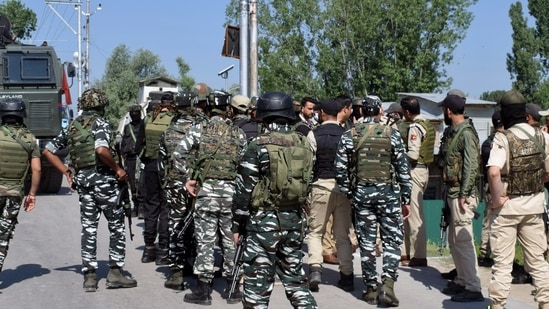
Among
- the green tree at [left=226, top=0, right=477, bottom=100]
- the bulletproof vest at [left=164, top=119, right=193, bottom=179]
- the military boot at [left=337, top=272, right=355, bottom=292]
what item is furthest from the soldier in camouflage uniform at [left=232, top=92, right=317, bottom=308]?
the green tree at [left=226, top=0, right=477, bottom=100]

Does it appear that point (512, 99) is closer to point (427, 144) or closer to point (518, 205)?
point (518, 205)

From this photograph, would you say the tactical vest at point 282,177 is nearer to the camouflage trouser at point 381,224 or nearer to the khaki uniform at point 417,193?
the camouflage trouser at point 381,224

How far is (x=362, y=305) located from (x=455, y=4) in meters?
43.8

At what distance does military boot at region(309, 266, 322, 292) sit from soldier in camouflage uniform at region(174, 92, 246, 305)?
3.05 feet

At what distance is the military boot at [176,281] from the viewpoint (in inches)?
332

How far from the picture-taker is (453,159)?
7.98 m

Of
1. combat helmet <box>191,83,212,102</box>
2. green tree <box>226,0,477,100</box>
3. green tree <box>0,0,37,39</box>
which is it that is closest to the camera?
combat helmet <box>191,83,212,102</box>

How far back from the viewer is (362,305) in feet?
25.6

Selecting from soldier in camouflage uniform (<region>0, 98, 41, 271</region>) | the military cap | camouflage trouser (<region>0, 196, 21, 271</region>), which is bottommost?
camouflage trouser (<region>0, 196, 21, 271</region>)

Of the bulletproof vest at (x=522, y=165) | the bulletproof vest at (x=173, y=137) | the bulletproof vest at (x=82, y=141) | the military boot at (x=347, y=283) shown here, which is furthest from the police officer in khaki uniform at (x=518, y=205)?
the bulletproof vest at (x=82, y=141)

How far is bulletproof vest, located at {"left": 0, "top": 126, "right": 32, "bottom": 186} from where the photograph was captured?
331 inches

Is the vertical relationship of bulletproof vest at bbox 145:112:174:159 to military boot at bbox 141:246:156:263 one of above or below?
above

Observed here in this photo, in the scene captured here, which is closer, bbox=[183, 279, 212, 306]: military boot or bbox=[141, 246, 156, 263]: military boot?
bbox=[183, 279, 212, 306]: military boot

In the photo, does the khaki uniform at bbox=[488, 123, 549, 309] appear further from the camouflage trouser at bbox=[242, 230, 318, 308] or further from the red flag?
the red flag
